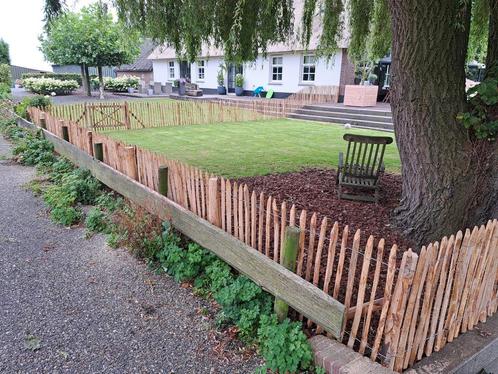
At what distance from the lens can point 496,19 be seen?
3930mm

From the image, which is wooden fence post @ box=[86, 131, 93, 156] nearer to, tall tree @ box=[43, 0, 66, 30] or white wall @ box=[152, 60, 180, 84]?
tall tree @ box=[43, 0, 66, 30]

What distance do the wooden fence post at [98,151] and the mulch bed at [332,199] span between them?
8.20 ft

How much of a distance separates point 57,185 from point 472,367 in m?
6.75

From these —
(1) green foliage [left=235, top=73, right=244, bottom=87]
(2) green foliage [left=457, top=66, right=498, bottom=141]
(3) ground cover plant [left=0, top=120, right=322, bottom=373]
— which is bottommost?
(3) ground cover plant [left=0, top=120, right=322, bottom=373]

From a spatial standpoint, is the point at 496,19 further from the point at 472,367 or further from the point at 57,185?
the point at 57,185

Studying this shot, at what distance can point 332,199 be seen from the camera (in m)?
5.98

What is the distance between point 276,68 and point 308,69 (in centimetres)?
282

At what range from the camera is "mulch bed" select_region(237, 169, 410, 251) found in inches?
192

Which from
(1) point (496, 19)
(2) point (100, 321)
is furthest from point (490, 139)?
(2) point (100, 321)

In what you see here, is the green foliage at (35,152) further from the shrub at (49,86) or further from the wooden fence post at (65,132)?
the shrub at (49,86)

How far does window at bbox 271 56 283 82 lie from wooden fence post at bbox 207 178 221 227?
21816 millimetres

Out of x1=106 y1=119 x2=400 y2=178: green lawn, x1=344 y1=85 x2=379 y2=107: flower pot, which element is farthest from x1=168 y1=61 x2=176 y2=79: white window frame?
x1=344 y1=85 x2=379 y2=107: flower pot

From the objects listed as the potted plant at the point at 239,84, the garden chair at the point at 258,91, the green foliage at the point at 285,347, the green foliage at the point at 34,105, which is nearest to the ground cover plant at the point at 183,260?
the green foliage at the point at 285,347

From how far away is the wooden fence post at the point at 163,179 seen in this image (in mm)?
4529
